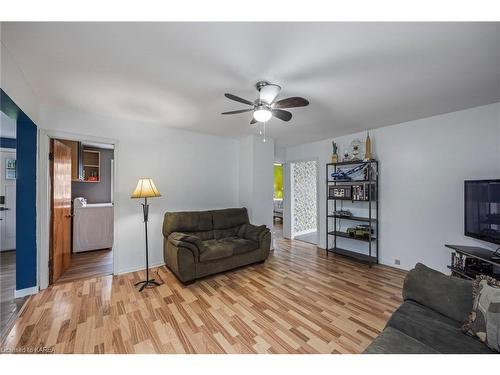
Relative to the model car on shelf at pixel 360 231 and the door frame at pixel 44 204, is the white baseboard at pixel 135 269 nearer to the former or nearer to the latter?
the door frame at pixel 44 204

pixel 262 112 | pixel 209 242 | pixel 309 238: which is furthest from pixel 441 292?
pixel 309 238

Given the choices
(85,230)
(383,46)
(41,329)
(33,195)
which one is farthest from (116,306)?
(383,46)

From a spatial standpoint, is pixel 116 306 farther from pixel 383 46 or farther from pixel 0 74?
pixel 383 46

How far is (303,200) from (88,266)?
16.7ft

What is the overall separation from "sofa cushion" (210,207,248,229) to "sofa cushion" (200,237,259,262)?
0.93 ft

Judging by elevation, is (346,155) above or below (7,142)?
below

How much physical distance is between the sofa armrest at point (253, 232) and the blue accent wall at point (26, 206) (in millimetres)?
2795

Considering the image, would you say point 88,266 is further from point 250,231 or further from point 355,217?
point 355,217

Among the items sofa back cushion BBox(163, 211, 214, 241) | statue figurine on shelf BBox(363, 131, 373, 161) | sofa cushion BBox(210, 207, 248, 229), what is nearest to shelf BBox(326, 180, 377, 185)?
statue figurine on shelf BBox(363, 131, 373, 161)

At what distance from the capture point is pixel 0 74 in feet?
4.67

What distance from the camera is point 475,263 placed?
227 cm

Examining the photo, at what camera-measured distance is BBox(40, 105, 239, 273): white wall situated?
9.58 feet

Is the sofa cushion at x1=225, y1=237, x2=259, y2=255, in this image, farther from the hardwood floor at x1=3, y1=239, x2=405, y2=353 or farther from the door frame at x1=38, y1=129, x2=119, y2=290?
the door frame at x1=38, y1=129, x2=119, y2=290
